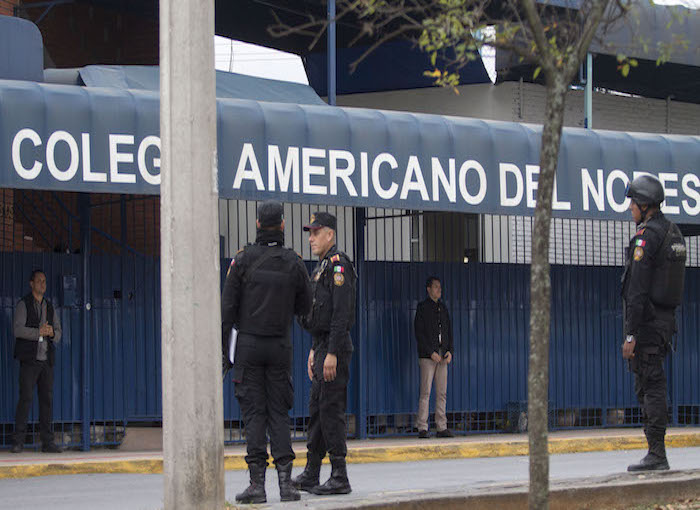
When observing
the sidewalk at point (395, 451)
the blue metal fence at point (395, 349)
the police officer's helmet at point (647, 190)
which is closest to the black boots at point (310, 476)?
the police officer's helmet at point (647, 190)

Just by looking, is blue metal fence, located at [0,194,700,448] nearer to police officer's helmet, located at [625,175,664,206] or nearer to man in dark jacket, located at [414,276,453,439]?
man in dark jacket, located at [414,276,453,439]

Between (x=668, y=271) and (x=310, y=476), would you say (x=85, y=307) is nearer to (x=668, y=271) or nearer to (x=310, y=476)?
(x=310, y=476)

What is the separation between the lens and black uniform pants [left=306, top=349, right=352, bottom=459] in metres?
8.79

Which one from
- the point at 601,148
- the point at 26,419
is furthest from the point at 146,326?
A: the point at 601,148

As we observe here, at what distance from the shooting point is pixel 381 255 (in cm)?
1950

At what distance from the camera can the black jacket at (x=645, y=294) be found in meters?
9.20

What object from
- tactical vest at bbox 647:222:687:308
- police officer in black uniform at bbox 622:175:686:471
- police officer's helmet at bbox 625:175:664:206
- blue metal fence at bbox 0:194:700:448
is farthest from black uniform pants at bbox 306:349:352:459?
blue metal fence at bbox 0:194:700:448

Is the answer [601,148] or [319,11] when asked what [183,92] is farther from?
[319,11]

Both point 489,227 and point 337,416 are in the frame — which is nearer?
A: point 337,416

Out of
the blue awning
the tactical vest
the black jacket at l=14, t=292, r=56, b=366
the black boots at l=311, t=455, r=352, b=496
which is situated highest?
the blue awning

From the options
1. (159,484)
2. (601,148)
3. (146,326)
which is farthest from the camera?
(601,148)

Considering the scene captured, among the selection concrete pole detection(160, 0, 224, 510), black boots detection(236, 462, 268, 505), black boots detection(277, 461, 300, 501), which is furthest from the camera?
black boots detection(277, 461, 300, 501)

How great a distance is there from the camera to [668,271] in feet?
30.6

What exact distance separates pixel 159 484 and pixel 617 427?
876 centimetres
